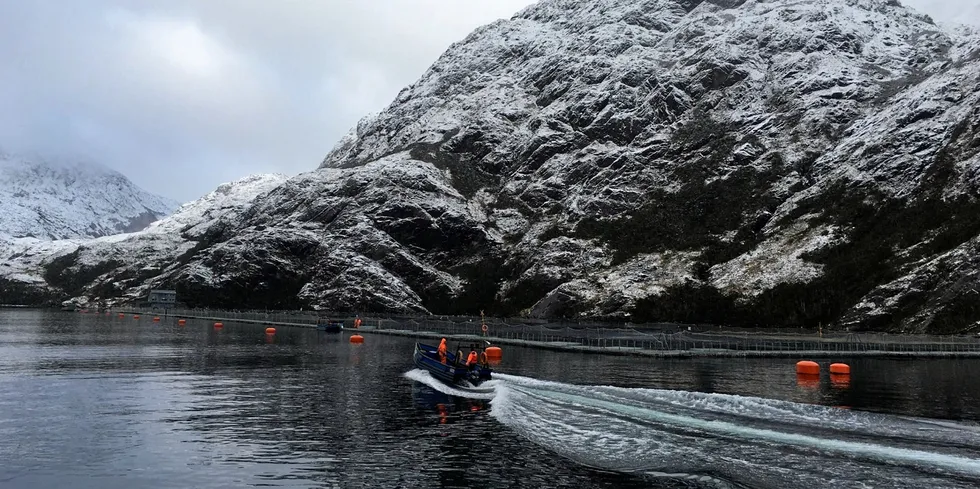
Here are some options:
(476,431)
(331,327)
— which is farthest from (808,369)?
(331,327)

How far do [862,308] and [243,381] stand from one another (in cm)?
12645

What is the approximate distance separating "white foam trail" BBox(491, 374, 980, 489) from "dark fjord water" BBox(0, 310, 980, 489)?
0.35ft

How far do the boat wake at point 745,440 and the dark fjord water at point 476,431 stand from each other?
0.38 feet

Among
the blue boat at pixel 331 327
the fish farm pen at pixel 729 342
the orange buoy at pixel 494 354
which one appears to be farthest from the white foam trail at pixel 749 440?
the blue boat at pixel 331 327

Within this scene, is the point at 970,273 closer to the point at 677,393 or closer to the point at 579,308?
the point at 579,308

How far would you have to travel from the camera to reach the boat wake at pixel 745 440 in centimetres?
2383

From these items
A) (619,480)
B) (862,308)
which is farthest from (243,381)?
(862,308)

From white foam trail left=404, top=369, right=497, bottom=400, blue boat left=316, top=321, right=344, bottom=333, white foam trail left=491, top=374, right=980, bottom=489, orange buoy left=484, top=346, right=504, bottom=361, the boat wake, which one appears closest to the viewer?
the boat wake

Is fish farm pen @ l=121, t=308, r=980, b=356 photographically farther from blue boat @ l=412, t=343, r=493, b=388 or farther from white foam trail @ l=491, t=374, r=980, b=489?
white foam trail @ l=491, t=374, r=980, b=489

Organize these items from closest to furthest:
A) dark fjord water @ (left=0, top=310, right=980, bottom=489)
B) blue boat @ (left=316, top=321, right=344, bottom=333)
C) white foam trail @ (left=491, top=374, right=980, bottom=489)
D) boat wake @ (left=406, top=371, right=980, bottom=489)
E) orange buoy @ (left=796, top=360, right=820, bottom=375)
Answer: boat wake @ (left=406, top=371, right=980, bottom=489) → white foam trail @ (left=491, top=374, right=980, bottom=489) → dark fjord water @ (left=0, top=310, right=980, bottom=489) → orange buoy @ (left=796, top=360, right=820, bottom=375) → blue boat @ (left=316, top=321, right=344, bottom=333)

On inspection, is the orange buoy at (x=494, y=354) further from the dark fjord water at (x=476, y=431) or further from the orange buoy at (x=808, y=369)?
the orange buoy at (x=808, y=369)

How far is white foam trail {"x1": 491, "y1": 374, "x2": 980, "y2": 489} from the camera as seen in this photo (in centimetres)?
2395

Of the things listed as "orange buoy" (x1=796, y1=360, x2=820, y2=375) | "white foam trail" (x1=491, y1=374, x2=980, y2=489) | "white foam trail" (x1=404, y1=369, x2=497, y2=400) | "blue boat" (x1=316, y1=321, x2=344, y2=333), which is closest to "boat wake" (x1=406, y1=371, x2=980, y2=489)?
"white foam trail" (x1=491, y1=374, x2=980, y2=489)

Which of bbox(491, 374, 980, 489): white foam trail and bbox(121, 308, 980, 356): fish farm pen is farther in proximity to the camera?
bbox(121, 308, 980, 356): fish farm pen
